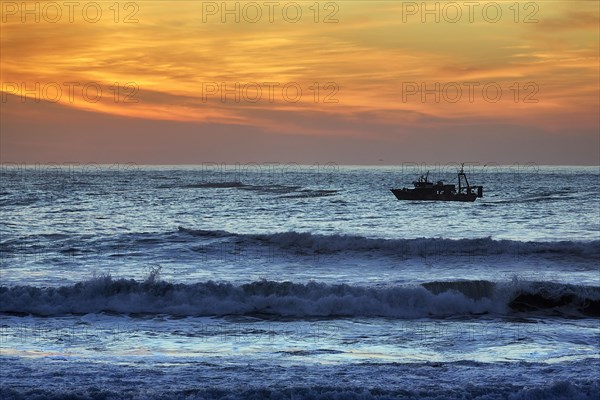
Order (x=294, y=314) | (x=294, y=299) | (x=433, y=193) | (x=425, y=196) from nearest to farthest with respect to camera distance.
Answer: (x=294, y=314)
(x=294, y=299)
(x=425, y=196)
(x=433, y=193)

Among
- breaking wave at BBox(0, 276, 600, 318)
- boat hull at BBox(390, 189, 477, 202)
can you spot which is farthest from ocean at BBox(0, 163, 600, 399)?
boat hull at BBox(390, 189, 477, 202)

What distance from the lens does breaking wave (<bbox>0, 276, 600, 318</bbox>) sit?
18.8 m

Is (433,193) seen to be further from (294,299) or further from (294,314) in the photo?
(294,314)

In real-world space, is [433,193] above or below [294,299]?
above

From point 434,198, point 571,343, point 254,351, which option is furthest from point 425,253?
point 434,198

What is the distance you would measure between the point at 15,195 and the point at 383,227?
41.2m

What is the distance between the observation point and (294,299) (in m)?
19.5

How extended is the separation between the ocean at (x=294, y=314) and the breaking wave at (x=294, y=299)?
6 centimetres

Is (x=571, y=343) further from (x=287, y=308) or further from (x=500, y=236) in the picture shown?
(x=500, y=236)

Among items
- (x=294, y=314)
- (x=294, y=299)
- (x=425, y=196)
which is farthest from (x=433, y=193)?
(x=294, y=314)

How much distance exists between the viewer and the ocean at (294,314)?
10.4 m

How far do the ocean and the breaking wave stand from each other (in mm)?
58

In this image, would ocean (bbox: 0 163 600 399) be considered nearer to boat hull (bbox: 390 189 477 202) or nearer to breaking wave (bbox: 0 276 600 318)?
breaking wave (bbox: 0 276 600 318)

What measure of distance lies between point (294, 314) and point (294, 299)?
3.05ft
